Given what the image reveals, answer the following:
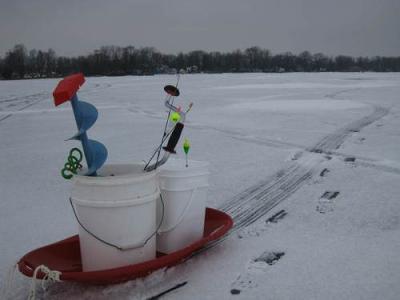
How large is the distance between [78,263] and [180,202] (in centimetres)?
66

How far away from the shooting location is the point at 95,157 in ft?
7.05

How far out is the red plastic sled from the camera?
199 centimetres

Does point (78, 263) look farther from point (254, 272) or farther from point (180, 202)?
point (254, 272)

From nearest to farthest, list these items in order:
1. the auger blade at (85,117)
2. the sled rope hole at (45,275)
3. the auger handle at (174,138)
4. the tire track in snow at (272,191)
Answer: the sled rope hole at (45,275) < the auger blade at (85,117) < the auger handle at (174,138) < the tire track in snow at (272,191)

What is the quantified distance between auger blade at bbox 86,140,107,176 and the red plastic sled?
0.50 metres

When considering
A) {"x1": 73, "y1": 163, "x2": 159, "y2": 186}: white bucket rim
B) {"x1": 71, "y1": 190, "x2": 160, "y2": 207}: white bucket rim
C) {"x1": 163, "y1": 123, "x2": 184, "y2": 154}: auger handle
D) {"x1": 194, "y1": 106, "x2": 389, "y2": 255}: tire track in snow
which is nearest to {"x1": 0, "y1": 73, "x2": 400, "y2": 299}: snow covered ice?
{"x1": 194, "y1": 106, "x2": 389, "y2": 255}: tire track in snow

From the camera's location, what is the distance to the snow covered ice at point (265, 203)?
214cm

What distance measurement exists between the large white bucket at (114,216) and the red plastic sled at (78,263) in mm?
101

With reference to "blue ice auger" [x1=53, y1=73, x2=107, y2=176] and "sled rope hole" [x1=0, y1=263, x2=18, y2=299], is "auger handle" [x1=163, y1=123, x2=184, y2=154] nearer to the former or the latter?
"blue ice auger" [x1=53, y1=73, x2=107, y2=176]

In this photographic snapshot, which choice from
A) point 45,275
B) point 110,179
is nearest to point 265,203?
point 110,179

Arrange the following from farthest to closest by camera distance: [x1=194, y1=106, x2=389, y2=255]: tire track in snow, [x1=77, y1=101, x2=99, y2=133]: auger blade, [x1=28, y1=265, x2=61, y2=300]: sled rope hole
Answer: [x1=194, y1=106, x2=389, y2=255]: tire track in snow, [x1=77, y1=101, x2=99, y2=133]: auger blade, [x1=28, y1=265, x2=61, y2=300]: sled rope hole

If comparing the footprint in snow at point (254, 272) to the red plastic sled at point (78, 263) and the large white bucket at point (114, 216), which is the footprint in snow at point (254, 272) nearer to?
the red plastic sled at point (78, 263)

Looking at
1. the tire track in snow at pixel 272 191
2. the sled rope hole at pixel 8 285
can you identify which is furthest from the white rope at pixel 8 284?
the tire track in snow at pixel 272 191

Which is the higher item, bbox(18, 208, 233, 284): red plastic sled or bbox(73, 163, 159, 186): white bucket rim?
bbox(73, 163, 159, 186): white bucket rim
